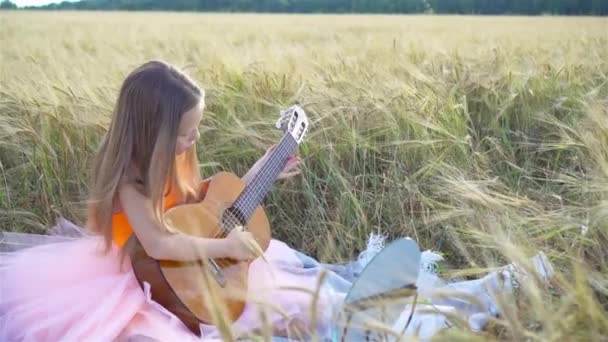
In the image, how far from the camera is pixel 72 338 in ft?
5.47

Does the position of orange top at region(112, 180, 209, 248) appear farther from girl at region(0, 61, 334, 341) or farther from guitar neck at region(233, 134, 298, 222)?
guitar neck at region(233, 134, 298, 222)

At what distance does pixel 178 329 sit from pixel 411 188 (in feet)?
3.00

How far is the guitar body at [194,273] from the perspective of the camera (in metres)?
1.76

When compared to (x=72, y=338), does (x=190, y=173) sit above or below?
above

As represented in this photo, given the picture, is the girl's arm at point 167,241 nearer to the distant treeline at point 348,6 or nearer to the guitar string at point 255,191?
the guitar string at point 255,191

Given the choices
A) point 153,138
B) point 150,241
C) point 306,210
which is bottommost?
point 306,210

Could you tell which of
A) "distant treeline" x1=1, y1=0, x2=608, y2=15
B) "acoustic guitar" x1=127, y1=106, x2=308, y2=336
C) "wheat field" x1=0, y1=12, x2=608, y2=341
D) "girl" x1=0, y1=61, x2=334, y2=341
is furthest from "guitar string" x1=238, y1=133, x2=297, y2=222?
"distant treeline" x1=1, y1=0, x2=608, y2=15

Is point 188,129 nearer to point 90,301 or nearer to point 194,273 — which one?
point 194,273

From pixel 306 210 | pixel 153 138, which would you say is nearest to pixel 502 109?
pixel 306 210

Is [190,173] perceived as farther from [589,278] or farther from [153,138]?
[589,278]

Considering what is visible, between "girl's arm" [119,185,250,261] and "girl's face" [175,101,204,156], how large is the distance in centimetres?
14

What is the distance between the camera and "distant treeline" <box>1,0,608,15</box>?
31.5 ft

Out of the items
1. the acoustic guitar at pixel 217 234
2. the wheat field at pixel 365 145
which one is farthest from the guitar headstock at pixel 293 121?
the wheat field at pixel 365 145

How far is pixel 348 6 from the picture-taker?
16.5 metres
